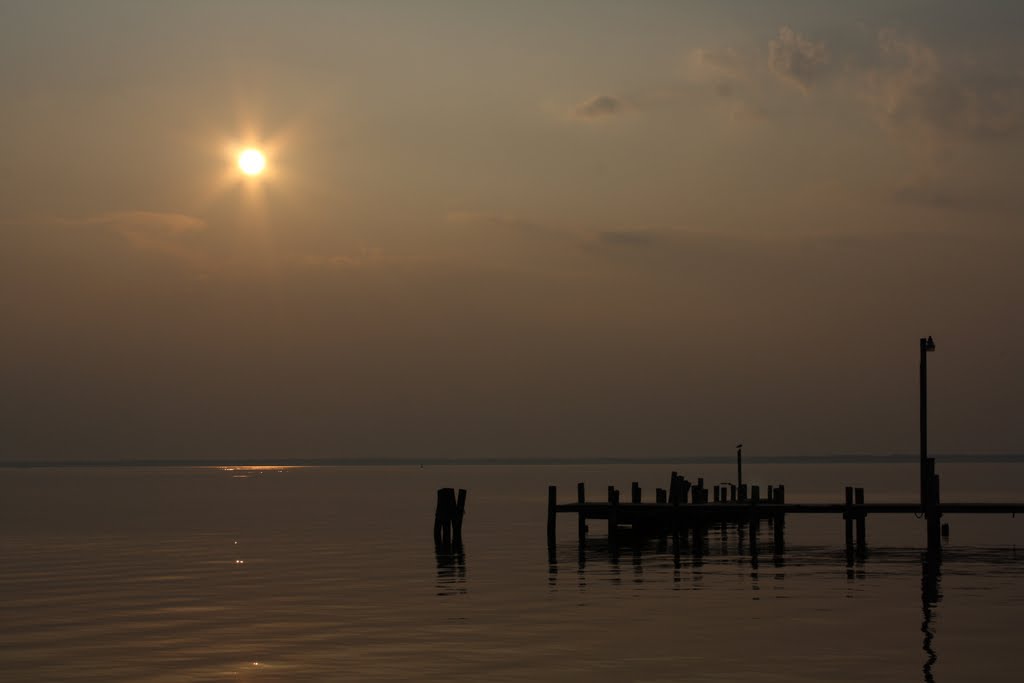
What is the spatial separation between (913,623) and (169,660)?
53.2 feet

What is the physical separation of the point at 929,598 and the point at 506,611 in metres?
11.3

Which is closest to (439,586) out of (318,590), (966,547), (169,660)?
(318,590)

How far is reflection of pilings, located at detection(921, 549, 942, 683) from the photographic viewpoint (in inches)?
1029

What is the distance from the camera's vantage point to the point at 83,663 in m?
26.6

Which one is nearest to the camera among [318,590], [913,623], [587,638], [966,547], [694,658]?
→ [694,658]

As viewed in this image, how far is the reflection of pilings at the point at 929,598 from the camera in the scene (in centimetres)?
2612

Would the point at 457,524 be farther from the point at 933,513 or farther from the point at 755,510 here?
the point at 933,513

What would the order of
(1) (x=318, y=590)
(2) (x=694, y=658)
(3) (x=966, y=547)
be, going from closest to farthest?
(2) (x=694, y=658), (1) (x=318, y=590), (3) (x=966, y=547)

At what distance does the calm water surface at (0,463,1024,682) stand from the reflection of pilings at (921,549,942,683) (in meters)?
0.11

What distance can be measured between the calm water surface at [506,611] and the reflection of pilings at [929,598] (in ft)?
0.37

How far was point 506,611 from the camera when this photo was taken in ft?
113

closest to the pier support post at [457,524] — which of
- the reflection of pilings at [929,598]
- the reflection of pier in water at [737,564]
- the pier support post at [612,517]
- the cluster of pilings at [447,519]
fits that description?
the cluster of pilings at [447,519]

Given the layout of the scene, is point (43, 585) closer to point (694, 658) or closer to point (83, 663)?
point (83, 663)

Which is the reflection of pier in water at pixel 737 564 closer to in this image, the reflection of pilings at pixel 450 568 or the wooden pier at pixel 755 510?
the wooden pier at pixel 755 510
